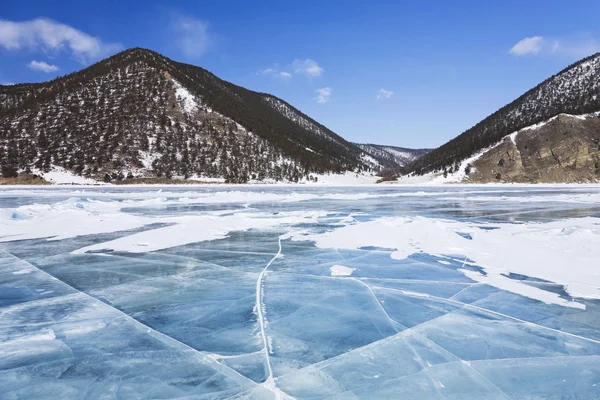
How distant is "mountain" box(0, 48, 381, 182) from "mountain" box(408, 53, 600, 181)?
3464cm

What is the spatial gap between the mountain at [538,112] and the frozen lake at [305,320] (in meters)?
75.7

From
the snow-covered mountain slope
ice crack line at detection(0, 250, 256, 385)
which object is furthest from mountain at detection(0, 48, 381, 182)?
ice crack line at detection(0, 250, 256, 385)

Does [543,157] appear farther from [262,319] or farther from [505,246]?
[262,319]

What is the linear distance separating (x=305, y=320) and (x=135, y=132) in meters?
90.8

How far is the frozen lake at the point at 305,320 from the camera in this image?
3.03 meters

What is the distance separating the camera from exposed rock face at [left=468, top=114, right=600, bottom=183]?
222ft

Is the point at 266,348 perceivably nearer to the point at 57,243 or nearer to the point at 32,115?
the point at 57,243

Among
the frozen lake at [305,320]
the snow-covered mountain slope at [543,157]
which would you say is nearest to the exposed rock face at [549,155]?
the snow-covered mountain slope at [543,157]

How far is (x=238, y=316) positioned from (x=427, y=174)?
87574mm

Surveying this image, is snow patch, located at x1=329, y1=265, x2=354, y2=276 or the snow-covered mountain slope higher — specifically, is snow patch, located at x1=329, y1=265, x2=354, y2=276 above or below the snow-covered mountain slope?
below

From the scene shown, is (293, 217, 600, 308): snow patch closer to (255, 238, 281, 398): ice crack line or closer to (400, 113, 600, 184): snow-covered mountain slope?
(255, 238, 281, 398): ice crack line

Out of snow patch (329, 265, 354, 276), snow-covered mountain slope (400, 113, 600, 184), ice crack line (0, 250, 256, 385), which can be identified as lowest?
snow patch (329, 265, 354, 276)

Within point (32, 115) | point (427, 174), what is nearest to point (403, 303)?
point (427, 174)

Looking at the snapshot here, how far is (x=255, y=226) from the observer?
1298 cm
